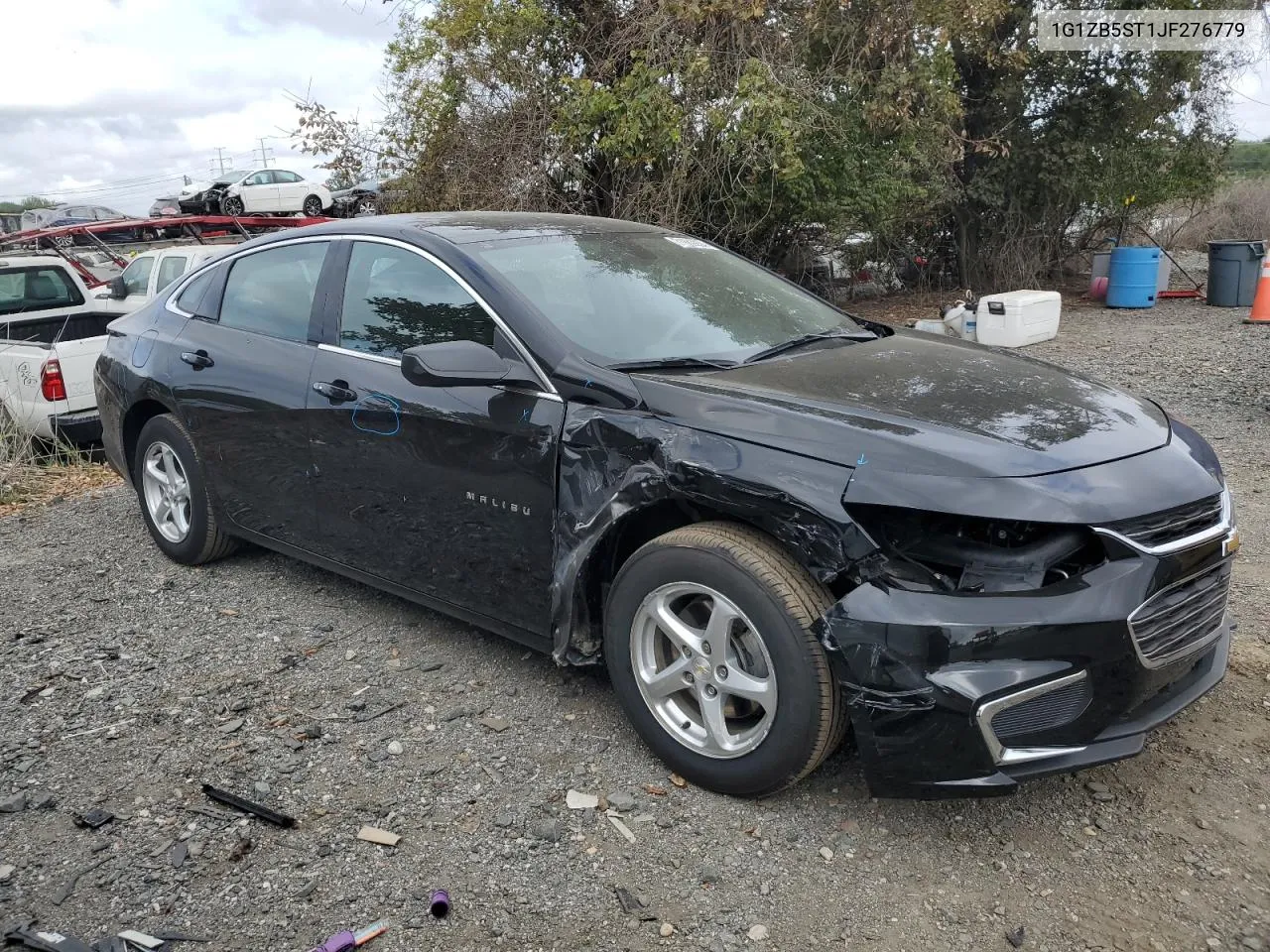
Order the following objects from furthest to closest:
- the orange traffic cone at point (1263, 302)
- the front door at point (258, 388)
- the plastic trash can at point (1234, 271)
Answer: the plastic trash can at point (1234, 271) → the orange traffic cone at point (1263, 302) → the front door at point (258, 388)

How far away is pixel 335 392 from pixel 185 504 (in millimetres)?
1586

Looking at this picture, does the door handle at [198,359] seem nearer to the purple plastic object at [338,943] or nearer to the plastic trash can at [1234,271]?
the purple plastic object at [338,943]

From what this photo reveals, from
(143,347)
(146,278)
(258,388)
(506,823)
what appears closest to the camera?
(506,823)

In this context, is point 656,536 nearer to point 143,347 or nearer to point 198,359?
point 198,359

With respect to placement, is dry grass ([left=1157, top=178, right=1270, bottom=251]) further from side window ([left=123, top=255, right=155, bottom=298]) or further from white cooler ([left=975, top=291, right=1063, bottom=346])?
side window ([left=123, top=255, right=155, bottom=298])

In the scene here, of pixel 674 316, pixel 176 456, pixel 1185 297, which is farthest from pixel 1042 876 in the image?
pixel 1185 297

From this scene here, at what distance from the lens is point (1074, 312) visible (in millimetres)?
15781

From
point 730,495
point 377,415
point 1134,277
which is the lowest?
point 1134,277

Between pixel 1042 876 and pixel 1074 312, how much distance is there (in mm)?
14603

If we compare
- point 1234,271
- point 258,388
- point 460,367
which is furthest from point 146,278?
point 1234,271

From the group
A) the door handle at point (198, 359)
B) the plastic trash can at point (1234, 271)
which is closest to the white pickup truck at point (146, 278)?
the door handle at point (198, 359)

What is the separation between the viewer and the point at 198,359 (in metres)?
4.73

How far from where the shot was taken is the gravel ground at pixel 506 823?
8.60 feet

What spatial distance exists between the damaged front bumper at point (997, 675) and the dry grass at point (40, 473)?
6.33 m
